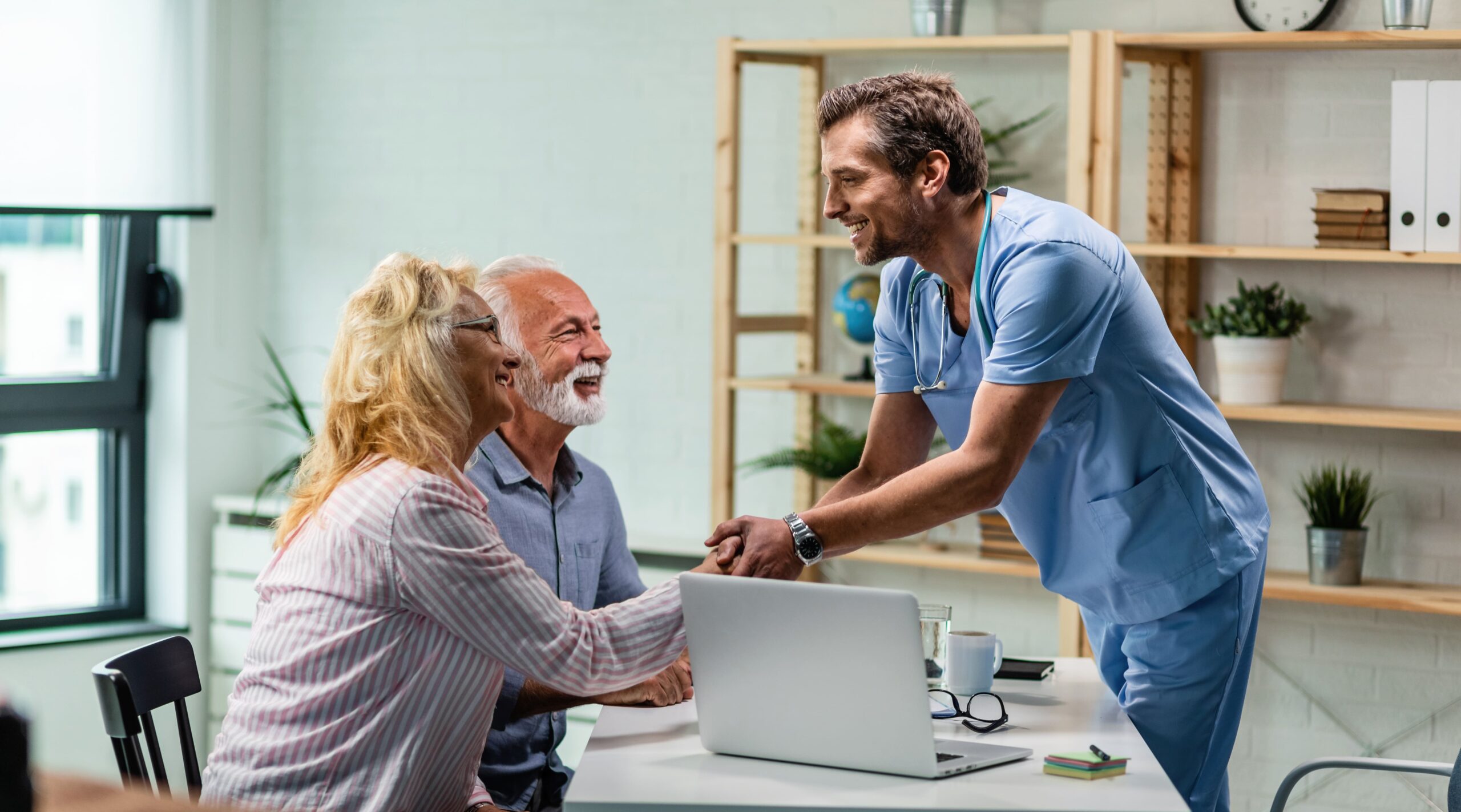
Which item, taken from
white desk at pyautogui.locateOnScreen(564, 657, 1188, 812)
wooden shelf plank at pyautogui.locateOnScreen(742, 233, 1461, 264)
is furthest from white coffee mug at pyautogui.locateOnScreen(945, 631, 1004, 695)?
wooden shelf plank at pyautogui.locateOnScreen(742, 233, 1461, 264)

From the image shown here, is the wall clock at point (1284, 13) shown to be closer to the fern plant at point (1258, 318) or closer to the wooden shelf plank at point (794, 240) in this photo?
the fern plant at point (1258, 318)

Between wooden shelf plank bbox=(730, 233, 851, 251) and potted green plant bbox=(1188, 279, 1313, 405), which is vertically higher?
wooden shelf plank bbox=(730, 233, 851, 251)

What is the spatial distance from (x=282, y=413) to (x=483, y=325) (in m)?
2.83

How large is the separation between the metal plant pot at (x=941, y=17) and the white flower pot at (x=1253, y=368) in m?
0.92

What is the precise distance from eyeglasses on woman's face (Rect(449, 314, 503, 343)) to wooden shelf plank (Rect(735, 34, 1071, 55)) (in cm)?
171

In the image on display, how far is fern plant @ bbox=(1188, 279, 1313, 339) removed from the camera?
10.7 ft

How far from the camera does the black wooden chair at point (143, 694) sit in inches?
75.3

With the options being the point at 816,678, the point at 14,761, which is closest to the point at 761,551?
the point at 816,678

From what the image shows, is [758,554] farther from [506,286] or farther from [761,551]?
[506,286]

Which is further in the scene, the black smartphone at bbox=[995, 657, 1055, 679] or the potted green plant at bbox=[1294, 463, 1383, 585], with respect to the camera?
the potted green plant at bbox=[1294, 463, 1383, 585]

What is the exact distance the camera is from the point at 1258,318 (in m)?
3.27

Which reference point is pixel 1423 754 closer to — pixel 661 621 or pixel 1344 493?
pixel 1344 493

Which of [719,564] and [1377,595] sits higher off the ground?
[719,564]

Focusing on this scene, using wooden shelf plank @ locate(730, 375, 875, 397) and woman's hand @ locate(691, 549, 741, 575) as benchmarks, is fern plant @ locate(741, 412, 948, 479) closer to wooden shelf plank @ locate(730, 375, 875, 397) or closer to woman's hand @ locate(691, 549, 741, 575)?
wooden shelf plank @ locate(730, 375, 875, 397)
